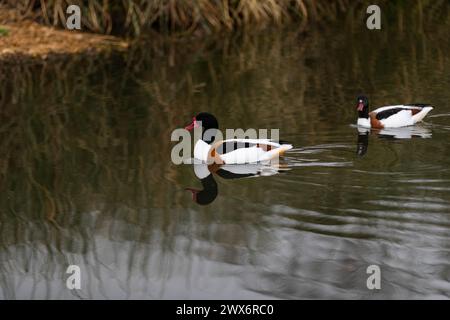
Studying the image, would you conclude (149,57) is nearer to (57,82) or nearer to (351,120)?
(57,82)

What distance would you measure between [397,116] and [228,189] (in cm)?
292

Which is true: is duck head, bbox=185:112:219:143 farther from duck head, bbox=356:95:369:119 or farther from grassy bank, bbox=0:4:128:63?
grassy bank, bbox=0:4:128:63

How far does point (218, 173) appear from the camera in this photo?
9953 mm

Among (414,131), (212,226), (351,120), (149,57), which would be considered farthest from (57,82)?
(212,226)

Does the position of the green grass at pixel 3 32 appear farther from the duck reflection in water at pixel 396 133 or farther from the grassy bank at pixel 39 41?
the duck reflection in water at pixel 396 133

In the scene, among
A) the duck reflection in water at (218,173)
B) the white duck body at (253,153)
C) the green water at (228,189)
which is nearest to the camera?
the green water at (228,189)

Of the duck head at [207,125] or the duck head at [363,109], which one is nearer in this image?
the duck head at [207,125]

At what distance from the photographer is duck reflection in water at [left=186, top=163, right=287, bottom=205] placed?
9172 mm

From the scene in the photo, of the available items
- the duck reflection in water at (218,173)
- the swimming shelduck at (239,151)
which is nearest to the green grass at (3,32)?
the swimming shelduck at (239,151)

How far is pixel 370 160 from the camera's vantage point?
9797 millimetres

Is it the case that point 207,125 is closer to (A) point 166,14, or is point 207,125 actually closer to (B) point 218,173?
(B) point 218,173

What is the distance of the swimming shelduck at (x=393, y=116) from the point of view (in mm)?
11156

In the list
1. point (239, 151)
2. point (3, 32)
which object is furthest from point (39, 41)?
point (239, 151)

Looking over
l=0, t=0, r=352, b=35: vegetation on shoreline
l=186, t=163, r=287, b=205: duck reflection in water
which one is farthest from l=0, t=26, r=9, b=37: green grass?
l=186, t=163, r=287, b=205: duck reflection in water
